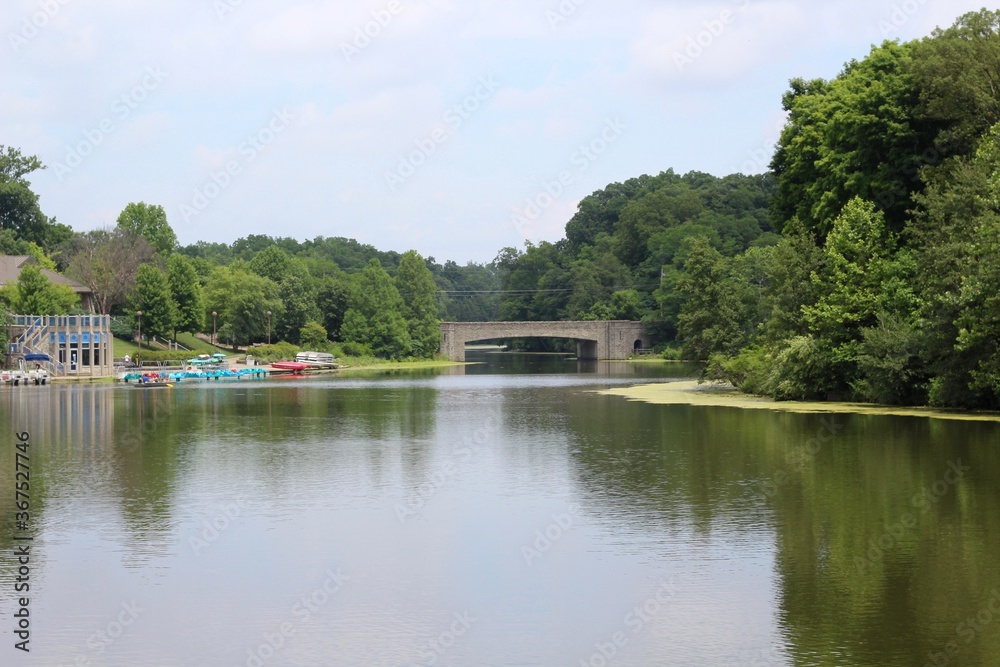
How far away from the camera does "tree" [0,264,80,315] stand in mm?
102875

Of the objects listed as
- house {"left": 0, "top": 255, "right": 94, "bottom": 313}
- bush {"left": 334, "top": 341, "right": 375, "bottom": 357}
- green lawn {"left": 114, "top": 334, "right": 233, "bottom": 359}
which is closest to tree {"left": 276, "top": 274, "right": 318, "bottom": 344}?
bush {"left": 334, "top": 341, "right": 375, "bottom": 357}

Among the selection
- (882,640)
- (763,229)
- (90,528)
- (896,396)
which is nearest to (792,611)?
(882,640)

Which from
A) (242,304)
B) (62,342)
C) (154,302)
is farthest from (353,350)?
(62,342)

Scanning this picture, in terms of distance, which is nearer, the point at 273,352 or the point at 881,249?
the point at 881,249

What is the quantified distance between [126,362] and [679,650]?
93.4 metres

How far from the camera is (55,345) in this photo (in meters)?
90.6

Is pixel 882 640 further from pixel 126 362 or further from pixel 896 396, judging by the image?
pixel 126 362

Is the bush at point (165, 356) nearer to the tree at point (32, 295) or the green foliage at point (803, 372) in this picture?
the tree at point (32, 295)

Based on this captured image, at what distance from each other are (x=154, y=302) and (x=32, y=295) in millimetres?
13325

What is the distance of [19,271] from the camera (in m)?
115

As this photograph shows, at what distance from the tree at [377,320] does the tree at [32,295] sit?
34.1 metres

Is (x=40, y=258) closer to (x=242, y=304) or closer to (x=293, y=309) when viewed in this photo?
(x=242, y=304)

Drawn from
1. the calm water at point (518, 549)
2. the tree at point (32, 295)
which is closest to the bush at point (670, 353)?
the tree at point (32, 295)

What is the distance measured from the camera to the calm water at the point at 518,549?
15.7 metres
